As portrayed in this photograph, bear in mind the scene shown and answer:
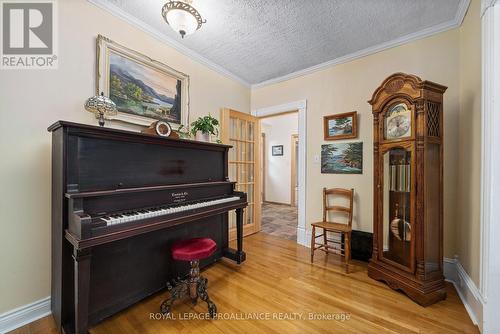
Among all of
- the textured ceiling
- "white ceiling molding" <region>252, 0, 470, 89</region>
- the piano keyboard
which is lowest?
the piano keyboard

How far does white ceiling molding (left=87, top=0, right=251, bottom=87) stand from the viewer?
76.1 inches

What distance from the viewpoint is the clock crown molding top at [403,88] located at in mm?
1803

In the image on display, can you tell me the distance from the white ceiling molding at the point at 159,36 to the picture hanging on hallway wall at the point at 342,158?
6.60 feet

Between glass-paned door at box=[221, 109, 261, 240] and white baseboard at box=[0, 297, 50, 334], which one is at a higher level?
glass-paned door at box=[221, 109, 261, 240]

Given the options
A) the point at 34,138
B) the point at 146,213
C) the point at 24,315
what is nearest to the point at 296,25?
the point at 146,213

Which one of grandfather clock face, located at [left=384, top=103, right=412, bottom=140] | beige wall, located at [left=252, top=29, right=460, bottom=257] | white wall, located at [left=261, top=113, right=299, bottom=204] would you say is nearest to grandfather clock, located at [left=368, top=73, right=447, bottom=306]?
grandfather clock face, located at [left=384, top=103, right=412, bottom=140]

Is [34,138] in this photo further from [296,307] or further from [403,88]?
[403,88]

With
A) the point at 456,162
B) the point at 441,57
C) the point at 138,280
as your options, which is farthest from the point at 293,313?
the point at 441,57

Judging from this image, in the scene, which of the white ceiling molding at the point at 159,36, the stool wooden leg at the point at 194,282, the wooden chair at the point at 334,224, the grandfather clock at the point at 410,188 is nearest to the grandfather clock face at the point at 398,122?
the grandfather clock at the point at 410,188

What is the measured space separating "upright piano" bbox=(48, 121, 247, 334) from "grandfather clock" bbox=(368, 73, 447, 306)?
1742mm

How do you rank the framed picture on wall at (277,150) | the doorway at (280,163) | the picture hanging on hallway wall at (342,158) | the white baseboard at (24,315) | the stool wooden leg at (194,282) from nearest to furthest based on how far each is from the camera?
the white baseboard at (24,315)
the stool wooden leg at (194,282)
the picture hanging on hallway wall at (342,158)
the doorway at (280,163)
the framed picture on wall at (277,150)

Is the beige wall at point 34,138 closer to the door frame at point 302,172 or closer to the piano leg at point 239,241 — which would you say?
the piano leg at point 239,241

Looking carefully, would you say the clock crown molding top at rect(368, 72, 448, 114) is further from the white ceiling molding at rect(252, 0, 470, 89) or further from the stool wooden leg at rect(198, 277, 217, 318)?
the stool wooden leg at rect(198, 277, 217, 318)

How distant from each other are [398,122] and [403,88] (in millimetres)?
319
